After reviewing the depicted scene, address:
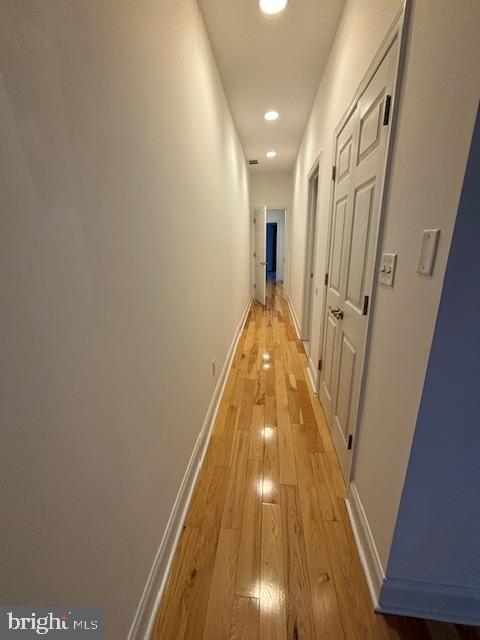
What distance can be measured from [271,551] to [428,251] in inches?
54.6

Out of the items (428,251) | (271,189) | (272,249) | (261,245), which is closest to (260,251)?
(261,245)

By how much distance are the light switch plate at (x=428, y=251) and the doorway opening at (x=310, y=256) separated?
2.21m

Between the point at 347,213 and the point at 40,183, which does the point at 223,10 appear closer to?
the point at 347,213

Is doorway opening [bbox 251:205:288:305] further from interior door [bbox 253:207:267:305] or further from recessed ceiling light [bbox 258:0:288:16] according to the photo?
recessed ceiling light [bbox 258:0:288:16]

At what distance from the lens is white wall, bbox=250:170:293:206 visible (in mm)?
5555

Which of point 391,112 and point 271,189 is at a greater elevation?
point 271,189

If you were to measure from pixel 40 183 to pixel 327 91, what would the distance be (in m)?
2.52

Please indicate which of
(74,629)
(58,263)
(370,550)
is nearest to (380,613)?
(370,550)

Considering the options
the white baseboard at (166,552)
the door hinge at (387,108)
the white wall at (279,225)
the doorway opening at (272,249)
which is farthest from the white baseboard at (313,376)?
the doorway opening at (272,249)

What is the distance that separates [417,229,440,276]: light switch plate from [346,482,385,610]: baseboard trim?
1113 millimetres

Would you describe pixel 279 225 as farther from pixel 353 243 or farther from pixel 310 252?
pixel 353 243

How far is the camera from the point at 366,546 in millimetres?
1104

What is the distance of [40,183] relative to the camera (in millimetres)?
489

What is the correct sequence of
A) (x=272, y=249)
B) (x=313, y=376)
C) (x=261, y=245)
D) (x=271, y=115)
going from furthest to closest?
1. (x=272, y=249)
2. (x=261, y=245)
3. (x=271, y=115)
4. (x=313, y=376)
